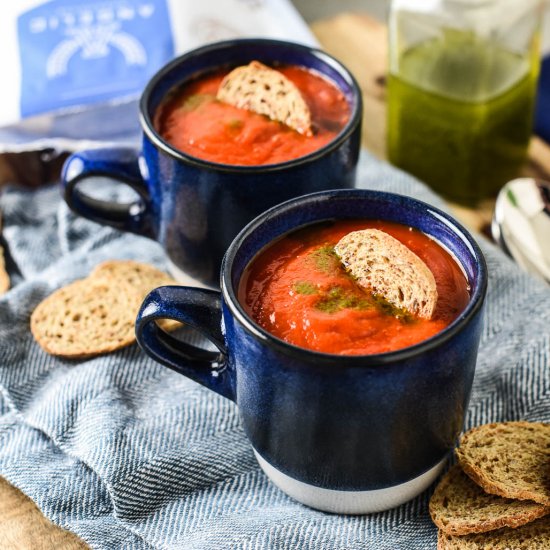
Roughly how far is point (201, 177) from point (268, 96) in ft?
0.75

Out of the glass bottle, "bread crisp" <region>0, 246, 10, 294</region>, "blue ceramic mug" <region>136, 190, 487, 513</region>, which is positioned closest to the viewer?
"blue ceramic mug" <region>136, 190, 487, 513</region>

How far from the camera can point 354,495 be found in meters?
1.37

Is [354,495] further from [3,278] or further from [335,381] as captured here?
[3,278]

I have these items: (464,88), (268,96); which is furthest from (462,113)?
(268,96)

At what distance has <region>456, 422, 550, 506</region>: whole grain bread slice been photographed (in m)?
1.36

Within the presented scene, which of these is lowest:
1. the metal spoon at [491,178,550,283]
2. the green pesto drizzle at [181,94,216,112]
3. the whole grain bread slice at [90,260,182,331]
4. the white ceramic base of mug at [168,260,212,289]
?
the metal spoon at [491,178,550,283]

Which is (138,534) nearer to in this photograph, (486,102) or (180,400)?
(180,400)

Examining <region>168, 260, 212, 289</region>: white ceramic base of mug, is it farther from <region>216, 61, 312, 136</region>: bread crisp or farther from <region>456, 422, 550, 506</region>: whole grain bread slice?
<region>456, 422, 550, 506</region>: whole grain bread slice

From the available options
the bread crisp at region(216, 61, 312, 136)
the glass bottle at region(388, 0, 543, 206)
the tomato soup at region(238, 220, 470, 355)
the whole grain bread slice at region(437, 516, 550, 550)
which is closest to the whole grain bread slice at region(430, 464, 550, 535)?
the whole grain bread slice at region(437, 516, 550, 550)

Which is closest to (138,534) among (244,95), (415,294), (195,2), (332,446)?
(332,446)

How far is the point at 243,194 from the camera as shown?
5.10 feet

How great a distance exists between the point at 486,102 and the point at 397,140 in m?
0.25

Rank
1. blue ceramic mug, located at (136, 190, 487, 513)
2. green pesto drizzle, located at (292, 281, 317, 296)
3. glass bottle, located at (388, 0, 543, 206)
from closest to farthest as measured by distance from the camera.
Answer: blue ceramic mug, located at (136, 190, 487, 513), green pesto drizzle, located at (292, 281, 317, 296), glass bottle, located at (388, 0, 543, 206)

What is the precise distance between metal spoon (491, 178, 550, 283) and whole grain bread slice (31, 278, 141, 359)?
2.62 ft
